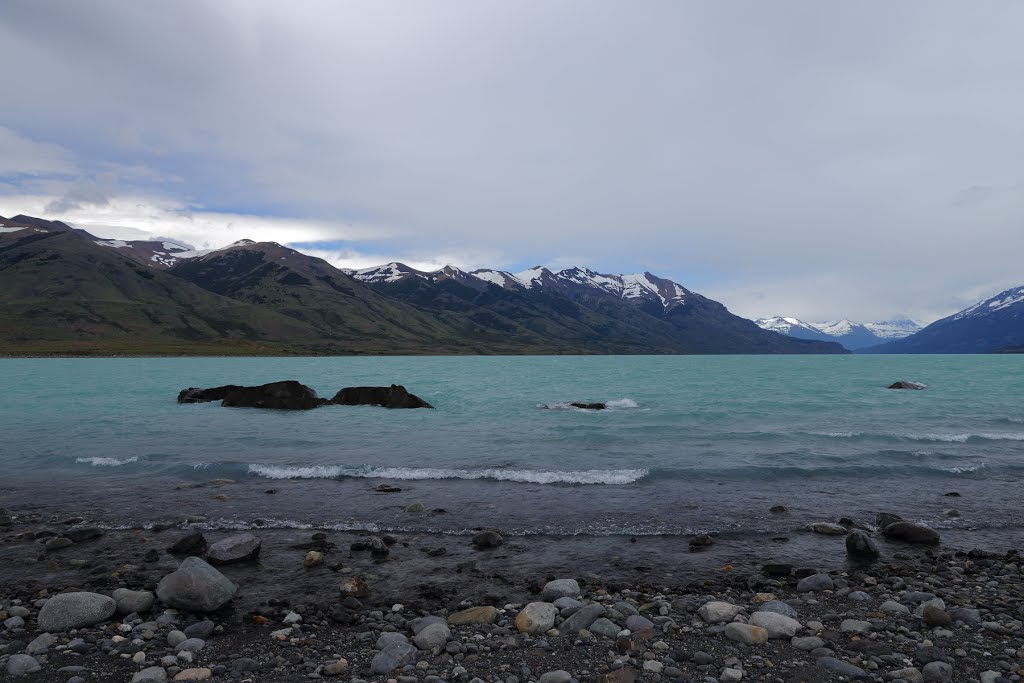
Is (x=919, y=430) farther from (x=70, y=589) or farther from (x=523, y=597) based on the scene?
(x=70, y=589)

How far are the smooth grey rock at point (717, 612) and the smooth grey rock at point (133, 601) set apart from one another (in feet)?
38.1

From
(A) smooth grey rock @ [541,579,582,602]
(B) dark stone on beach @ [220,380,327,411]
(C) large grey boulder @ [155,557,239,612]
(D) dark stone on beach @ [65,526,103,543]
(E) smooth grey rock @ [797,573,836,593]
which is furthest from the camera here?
(B) dark stone on beach @ [220,380,327,411]

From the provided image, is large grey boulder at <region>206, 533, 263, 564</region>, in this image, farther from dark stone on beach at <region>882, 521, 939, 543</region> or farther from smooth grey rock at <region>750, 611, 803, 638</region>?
dark stone on beach at <region>882, 521, 939, 543</region>

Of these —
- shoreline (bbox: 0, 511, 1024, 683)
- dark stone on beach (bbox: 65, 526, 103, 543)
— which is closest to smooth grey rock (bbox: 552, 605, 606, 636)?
shoreline (bbox: 0, 511, 1024, 683)

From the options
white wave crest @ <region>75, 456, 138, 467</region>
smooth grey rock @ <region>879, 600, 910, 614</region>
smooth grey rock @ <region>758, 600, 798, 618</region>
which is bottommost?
white wave crest @ <region>75, 456, 138, 467</region>

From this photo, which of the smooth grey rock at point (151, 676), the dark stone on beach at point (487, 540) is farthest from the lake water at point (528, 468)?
the smooth grey rock at point (151, 676)

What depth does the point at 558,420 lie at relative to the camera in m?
47.6

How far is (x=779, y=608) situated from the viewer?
1212cm

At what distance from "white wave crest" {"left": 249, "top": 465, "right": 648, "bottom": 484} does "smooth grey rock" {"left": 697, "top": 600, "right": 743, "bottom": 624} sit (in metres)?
12.9

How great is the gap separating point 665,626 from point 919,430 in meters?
39.4

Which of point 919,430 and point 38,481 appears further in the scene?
point 919,430

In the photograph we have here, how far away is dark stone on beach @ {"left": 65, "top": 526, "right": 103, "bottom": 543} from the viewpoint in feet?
55.9

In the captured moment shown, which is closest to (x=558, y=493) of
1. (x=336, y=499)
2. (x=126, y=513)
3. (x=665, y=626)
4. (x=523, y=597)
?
(x=336, y=499)

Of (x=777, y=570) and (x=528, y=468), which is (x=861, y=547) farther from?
(x=528, y=468)
